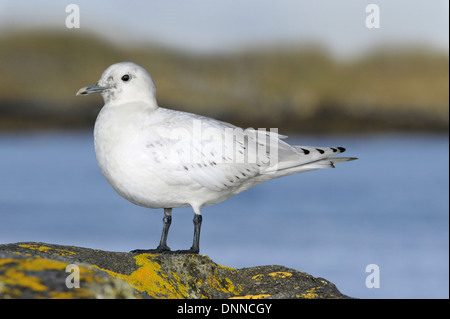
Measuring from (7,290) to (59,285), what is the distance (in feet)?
1.30

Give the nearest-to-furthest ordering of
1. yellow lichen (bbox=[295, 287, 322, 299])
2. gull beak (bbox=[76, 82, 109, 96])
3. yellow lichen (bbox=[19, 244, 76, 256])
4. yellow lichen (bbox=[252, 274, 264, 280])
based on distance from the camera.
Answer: yellow lichen (bbox=[295, 287, 322, 299]) → yellow lichen (bbox=[19, 244, 76, 256]) → yellow lichen (bbox=[252, 274, 264, 280]) → gull beak (bbox=[76, 82, 109, 96])

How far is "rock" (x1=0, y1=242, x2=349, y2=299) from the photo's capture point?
4926 millimetres

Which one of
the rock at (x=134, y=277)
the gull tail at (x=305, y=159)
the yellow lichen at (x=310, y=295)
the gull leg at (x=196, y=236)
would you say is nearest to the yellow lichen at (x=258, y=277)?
the rock at (x=134, y=277)

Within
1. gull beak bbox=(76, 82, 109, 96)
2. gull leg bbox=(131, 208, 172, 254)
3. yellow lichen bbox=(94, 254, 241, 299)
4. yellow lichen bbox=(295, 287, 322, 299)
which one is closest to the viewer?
yellow lichen bbox=(94, 254, 241, 299)

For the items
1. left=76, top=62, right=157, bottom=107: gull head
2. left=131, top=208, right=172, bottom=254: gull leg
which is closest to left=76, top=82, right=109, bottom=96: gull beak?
left=76, top=62, right=157, bottom=107: gull head

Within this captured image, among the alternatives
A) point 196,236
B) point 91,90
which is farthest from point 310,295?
point 91,90

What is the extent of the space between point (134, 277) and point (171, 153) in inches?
73.2

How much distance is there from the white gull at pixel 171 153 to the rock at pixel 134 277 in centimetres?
72

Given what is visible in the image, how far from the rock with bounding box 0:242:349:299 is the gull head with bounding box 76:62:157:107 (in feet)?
6.64

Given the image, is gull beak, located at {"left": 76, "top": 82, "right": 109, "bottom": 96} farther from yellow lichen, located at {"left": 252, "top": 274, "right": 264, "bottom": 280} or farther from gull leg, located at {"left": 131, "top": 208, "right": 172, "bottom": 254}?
yellow lichen, located at {"left": 252, "top": 274, "right": 264, "bottom": 280}

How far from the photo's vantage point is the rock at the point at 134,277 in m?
4.93

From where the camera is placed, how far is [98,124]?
7609 millimetres
